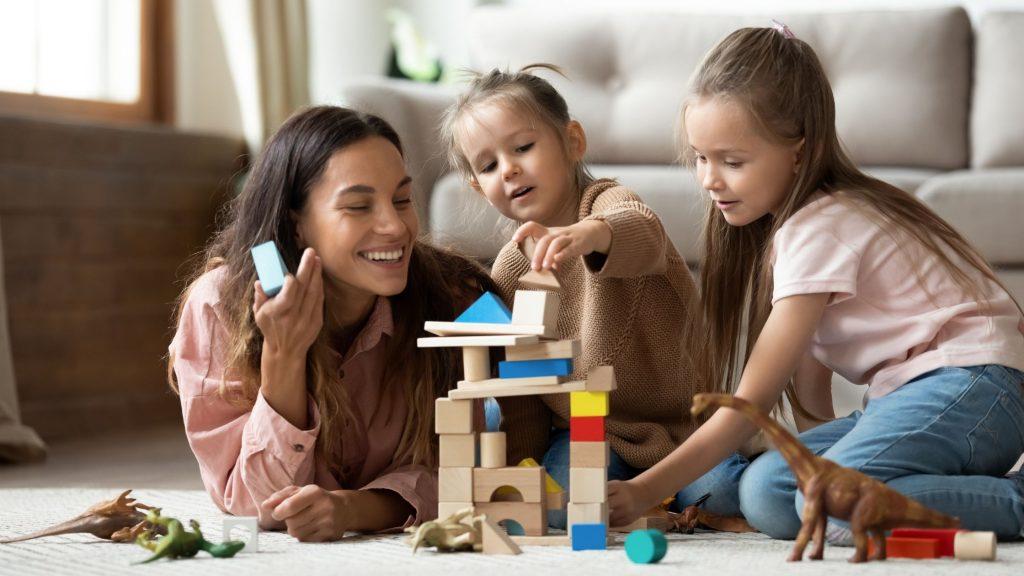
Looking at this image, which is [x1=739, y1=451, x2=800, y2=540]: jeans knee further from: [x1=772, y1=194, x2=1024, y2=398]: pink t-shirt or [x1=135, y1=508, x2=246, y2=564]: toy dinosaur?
[x1=135, y1=508, x2=246, y2=564]: toy dinosaur

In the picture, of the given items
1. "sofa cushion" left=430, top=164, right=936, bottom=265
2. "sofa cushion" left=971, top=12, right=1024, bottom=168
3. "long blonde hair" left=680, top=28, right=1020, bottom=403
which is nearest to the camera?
"long blonde hair" left=680, top=28, right=1020, bottom=403

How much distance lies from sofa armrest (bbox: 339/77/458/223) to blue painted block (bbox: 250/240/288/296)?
4.39 feet

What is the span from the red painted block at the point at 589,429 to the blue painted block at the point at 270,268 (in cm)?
37

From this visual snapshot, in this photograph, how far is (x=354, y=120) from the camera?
5.26 feet

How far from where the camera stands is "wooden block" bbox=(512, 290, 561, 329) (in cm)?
128

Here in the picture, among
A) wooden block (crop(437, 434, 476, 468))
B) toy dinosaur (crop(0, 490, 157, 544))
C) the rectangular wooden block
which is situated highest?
the rectangular wooden block

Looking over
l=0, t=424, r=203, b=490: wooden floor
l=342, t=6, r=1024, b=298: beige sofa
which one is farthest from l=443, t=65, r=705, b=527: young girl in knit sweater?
l=342, t=6, r=1024, b=298: beige sofa

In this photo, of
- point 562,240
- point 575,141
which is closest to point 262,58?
point 575,141

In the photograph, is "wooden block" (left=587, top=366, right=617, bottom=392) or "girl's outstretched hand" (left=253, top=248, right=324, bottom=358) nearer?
"wooden block" (left=587, top=366, right=617, bottom=392)


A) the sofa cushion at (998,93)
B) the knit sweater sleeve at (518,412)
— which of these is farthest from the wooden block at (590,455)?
the sofa cushion at (998,93)

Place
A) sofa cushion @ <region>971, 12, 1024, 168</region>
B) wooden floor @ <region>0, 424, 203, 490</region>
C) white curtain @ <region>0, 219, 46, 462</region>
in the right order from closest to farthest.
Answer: wooden floor @ <region>0, 424, 203, 490</region> < white curtain @ <region>0, 219, 46, 462</region> < sofa cushion @ <region>971, 12, 1024, 168</region>

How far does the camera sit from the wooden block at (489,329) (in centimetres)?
127

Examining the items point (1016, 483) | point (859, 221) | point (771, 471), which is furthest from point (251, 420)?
point (1016, 483)

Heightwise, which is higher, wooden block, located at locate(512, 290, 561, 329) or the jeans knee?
wooden block, located at locate(512, 290, 561, 329)
